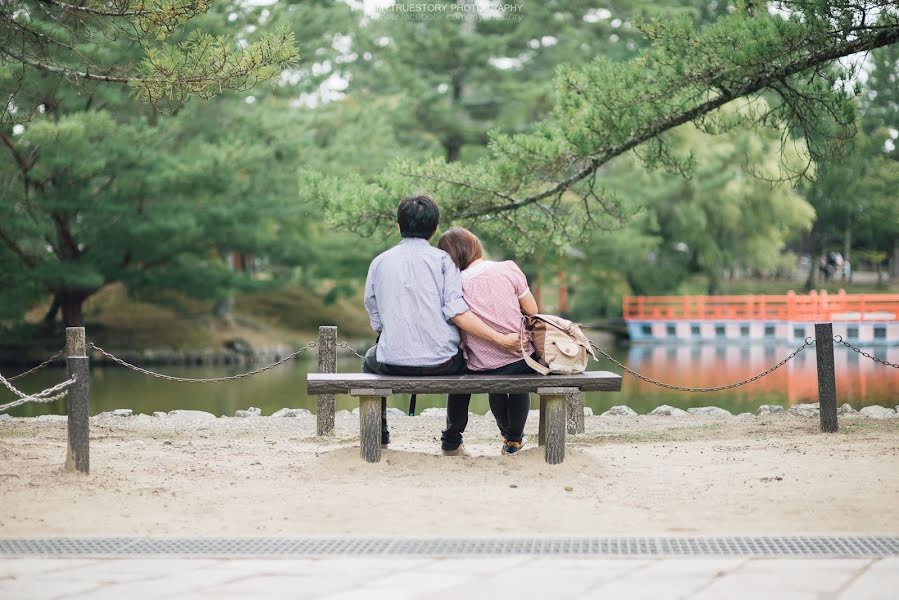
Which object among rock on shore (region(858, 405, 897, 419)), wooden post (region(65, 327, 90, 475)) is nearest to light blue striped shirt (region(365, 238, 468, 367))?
wooden post (region(65, 327, 90, 475))

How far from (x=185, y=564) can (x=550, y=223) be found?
625 centimetres

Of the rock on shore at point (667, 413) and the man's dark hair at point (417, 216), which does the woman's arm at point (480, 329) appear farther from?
the rock on shore at point (667, 413)

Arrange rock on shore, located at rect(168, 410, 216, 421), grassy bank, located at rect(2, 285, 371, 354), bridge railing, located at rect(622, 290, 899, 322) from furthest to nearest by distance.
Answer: bridge railing, located at rect(622, 290, 899, 322), grassy bank, located at rect(2, 285, 371, 354), rock on shore, located at rect(168, 410, 216, 421)

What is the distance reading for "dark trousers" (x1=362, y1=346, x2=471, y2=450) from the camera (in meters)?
5.63

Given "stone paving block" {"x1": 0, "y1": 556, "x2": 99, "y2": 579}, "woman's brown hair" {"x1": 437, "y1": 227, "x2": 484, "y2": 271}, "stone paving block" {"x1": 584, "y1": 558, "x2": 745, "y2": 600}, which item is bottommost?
"stone paving block" {"x1": 584, "y1": 558, "x2": 745, "y2": 600}

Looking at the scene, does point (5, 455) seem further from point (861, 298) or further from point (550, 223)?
point (861, 298)

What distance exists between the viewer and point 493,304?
5672mm

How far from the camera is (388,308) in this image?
5.61 meters

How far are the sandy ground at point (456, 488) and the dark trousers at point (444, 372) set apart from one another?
0.78ft

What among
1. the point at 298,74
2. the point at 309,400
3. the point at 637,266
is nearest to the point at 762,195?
the point at 637,266

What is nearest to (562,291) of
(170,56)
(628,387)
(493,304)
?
(628,387)

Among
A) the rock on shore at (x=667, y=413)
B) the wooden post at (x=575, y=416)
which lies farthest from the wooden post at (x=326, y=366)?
the rock on shore at (x=667, y=413)

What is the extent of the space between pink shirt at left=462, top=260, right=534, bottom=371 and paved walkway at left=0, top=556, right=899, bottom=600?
1985mm

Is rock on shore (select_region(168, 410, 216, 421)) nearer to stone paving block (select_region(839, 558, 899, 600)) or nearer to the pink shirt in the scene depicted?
the pink shirt
